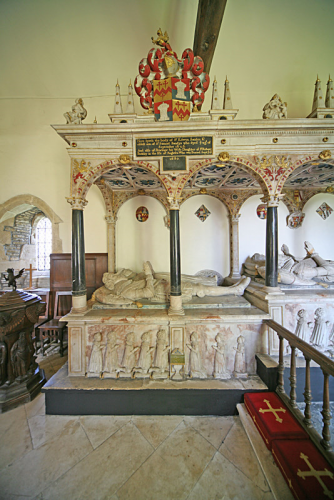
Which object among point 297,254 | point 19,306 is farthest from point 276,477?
point 297,254

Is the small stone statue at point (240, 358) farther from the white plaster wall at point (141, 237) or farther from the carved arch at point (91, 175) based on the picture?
the white plaster wall at point (141, 237)

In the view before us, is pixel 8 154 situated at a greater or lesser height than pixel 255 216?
greater

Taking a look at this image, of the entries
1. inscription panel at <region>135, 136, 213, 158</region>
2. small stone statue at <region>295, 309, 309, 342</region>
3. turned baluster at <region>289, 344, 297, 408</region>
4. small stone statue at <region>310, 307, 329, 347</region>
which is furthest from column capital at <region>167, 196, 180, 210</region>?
small stone statue at <region>310, 307, 329, 347</region>

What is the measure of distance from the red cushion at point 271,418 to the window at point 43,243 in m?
5.99

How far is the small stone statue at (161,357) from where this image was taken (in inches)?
117

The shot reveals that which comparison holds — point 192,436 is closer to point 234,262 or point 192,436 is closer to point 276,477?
point 276,477

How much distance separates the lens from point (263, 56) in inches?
193

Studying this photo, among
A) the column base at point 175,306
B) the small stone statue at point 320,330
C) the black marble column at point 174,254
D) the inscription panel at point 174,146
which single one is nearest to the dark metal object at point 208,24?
the inscription panel at point 174,146

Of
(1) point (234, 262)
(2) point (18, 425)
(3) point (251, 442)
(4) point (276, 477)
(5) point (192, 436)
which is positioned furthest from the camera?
(1) point (234, 262)

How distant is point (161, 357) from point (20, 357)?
6.79 feet

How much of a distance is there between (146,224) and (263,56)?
4.91 metres

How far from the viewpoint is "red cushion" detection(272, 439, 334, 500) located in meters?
1.53

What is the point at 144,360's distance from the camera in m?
2.99

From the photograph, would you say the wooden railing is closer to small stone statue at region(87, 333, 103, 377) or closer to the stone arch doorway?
small stone statue at region(87, 333, 103, 377)
